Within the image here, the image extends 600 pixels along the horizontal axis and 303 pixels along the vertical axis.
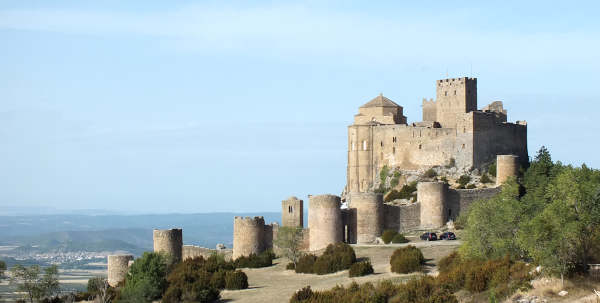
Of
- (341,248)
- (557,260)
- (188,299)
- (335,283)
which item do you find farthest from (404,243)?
(557,260)

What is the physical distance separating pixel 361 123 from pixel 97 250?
13324 cm

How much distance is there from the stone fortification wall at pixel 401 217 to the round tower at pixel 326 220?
3216mm

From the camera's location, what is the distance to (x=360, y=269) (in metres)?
41.5

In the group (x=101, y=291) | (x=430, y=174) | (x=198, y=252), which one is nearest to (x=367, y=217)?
(x=198, y=252)

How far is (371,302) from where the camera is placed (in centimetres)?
3484

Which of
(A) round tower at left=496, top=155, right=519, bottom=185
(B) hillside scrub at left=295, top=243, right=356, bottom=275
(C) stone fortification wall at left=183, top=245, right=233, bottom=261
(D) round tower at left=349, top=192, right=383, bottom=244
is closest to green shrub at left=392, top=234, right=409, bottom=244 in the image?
(D) round tower at left=349, top=192, right=383, bottom=244

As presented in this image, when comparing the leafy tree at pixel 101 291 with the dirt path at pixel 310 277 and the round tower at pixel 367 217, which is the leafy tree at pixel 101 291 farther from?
the round tower at pixel 367 217

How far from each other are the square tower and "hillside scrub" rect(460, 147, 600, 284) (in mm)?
24768

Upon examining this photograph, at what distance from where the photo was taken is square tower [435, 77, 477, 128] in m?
66.1

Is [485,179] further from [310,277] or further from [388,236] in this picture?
[310,277]

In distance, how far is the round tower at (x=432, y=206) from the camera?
5272 cm

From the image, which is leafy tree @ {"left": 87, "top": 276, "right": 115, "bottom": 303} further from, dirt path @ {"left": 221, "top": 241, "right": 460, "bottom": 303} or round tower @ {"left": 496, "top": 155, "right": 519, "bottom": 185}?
round tower @ {"left": 496, "top": 155, "right": 519, "bottom": 185}

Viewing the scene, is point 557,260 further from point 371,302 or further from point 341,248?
point 341,248

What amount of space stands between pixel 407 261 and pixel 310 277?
188 inches
